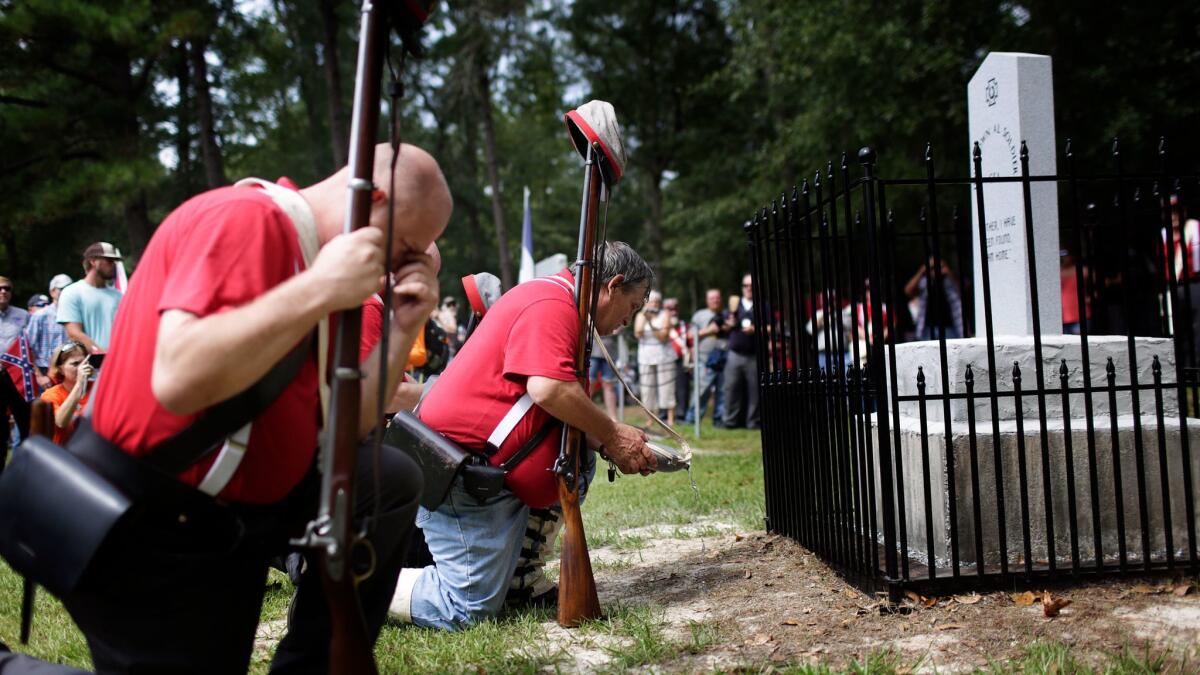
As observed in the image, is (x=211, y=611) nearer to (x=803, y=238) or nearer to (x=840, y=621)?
(x=840, y=621)

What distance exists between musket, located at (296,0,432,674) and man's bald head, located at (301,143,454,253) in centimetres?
11

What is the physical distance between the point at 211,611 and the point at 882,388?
254 centimetres

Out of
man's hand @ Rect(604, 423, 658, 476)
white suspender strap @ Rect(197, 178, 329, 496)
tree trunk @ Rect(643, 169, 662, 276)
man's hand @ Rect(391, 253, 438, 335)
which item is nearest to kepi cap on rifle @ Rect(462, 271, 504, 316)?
man's hand @ Rect(604, 423, 658, 476)

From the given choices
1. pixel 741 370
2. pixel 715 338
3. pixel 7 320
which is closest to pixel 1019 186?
pixel 741 370

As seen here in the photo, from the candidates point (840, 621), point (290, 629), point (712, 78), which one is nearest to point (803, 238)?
point (840, 621)

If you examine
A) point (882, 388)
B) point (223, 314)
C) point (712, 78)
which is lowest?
point (882, 388)

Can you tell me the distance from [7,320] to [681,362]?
9080mm

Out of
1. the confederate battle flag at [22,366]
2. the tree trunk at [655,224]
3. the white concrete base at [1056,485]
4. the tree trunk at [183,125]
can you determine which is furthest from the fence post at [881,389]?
the tree trunk at [655,224]

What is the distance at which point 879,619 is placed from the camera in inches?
143

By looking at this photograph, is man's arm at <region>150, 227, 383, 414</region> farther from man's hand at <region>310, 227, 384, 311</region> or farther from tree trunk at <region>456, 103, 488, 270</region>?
tree trunk at <region>456, 103, 488, 270</region>

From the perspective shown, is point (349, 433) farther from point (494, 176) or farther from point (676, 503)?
point (494, 176)

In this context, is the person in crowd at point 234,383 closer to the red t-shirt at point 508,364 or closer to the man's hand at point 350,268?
the man's hand at point 350,268

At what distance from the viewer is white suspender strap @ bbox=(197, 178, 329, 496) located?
2.15 meters

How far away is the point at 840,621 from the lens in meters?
3.64
